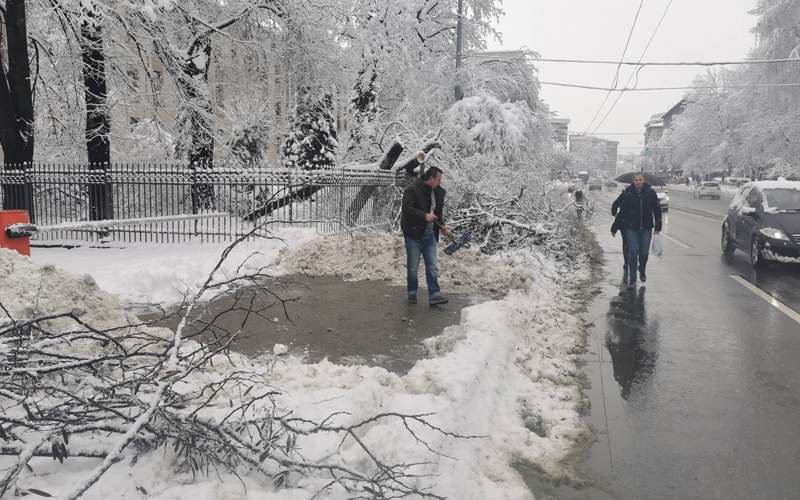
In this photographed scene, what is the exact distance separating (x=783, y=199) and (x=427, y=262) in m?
9.25

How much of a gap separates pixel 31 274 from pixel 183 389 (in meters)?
2.61

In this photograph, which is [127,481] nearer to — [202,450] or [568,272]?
[202,450]

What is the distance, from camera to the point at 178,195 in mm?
12781

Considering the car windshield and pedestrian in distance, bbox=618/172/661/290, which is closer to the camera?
pedestrian in distance, bbox=618/172/661/290

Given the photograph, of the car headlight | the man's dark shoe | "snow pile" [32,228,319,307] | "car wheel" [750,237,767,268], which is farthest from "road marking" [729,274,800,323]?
"snow pile" [32,228,319,307]

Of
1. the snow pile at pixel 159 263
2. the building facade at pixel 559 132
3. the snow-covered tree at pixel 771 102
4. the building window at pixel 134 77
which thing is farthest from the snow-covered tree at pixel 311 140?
the snow-covered tree at pixel 771 102

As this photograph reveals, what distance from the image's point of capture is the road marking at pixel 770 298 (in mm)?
7617

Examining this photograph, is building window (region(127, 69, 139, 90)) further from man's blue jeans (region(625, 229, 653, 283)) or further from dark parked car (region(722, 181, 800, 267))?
dark parked car (region(722, 181, 800, 267))

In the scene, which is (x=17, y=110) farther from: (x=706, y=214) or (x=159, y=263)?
(x=706, y=214)

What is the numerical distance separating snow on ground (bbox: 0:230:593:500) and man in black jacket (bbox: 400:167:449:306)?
3.64 feet

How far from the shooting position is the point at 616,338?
21.2ft

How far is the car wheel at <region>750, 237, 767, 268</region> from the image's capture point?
1139 cm

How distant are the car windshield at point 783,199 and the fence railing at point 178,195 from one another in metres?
8.75

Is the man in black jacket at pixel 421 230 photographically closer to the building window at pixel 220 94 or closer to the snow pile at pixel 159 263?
the snow pile at pixel 159 263
